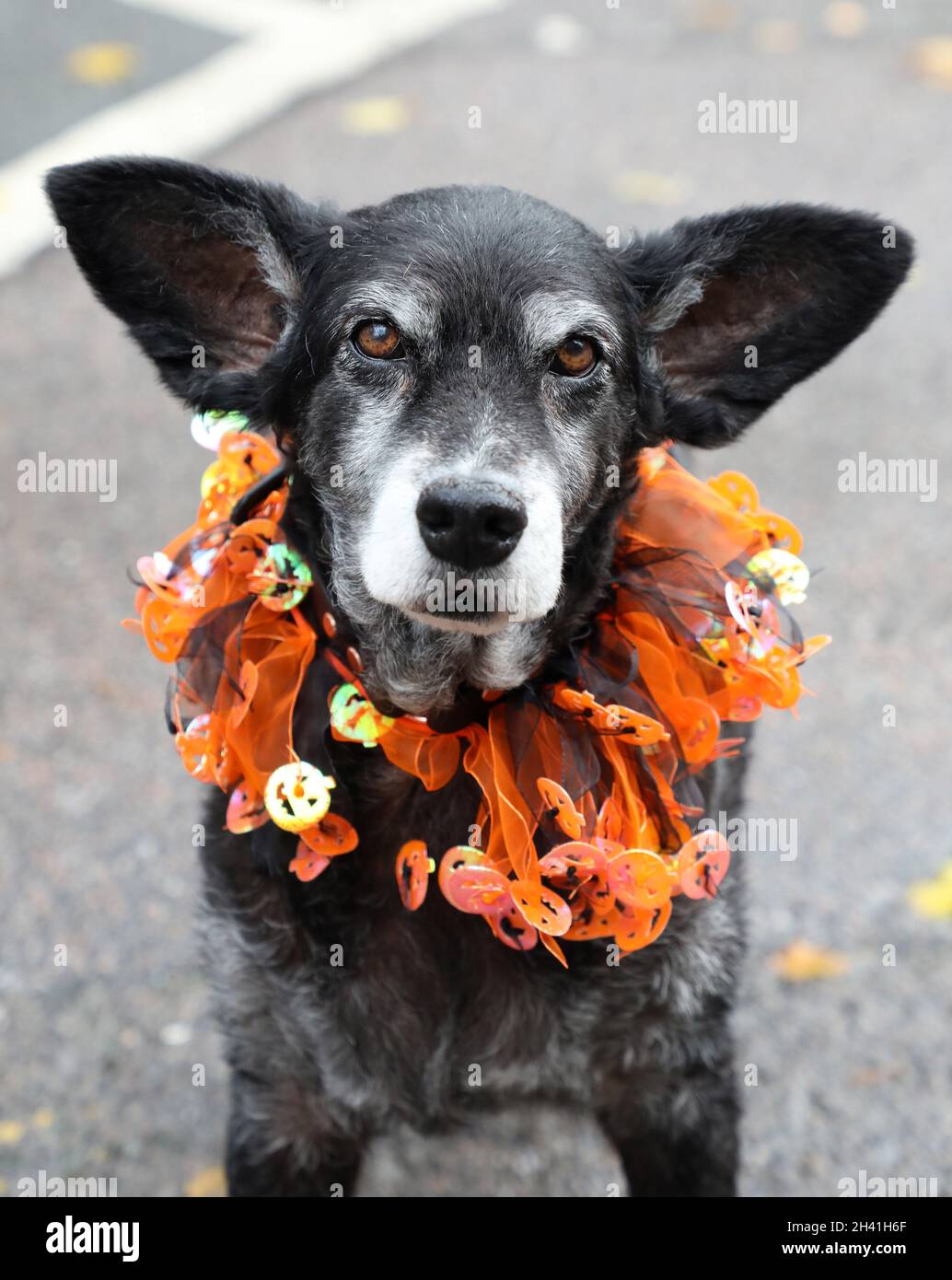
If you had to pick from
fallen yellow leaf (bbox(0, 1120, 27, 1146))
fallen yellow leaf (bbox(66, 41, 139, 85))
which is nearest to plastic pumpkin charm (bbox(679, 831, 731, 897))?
fallen yellow leaf (bbox(0, 1120, 27, 1146))

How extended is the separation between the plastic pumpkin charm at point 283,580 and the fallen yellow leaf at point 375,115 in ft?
16.5

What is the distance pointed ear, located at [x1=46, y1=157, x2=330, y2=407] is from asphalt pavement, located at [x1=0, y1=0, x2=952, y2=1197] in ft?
5.53

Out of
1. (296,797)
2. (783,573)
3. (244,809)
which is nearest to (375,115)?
(783,573)

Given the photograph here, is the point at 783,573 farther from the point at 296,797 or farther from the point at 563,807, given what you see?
the point at 296,797

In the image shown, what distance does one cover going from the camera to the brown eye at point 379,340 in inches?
98.9

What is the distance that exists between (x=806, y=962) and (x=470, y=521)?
202cm

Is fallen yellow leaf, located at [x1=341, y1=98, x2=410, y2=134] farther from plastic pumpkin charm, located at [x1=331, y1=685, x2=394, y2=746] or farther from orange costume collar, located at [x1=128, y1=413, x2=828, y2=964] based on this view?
plastic pumpkin charm, located at [x1=331, y1=685, x2=394, y2=746]

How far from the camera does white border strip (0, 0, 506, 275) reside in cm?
655

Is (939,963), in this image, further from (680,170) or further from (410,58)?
(410,58)

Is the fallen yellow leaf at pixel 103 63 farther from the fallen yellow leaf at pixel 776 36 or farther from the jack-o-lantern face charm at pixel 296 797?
the jack-o-lantern face charm at pixel 296 797

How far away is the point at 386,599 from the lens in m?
2.41

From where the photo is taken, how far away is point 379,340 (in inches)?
99.4

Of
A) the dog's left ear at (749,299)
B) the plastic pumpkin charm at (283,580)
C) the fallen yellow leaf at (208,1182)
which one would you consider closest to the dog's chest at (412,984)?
the plastic pumpkin charm at (283,580)

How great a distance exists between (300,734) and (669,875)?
0.73 meters
